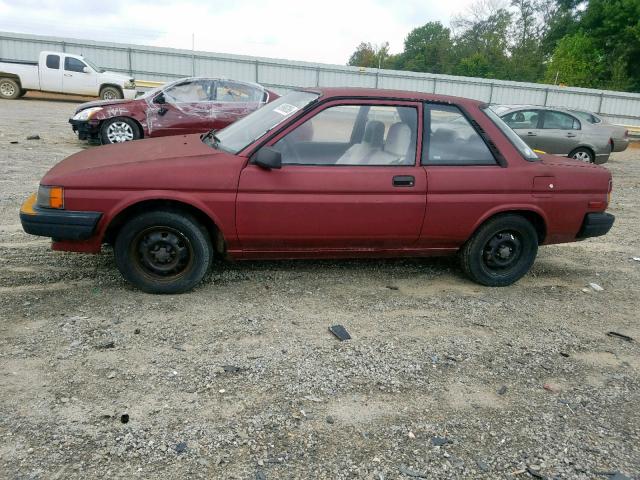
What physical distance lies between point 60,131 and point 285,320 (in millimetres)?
11400

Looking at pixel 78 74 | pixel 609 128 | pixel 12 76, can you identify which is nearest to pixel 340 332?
pixel 609 128

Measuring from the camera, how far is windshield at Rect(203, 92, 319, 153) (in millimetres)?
4406

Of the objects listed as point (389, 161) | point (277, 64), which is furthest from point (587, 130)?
point (277, 64)

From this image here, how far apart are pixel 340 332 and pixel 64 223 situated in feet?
7.12

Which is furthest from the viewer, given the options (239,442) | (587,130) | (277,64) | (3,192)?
(277,64)

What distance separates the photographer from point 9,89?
19.8 m

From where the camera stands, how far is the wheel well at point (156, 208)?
162 inches

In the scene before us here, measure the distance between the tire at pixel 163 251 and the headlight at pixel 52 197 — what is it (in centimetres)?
48

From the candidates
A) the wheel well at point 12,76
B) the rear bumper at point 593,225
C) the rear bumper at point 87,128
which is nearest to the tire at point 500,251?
the rear bumper at point 593,225

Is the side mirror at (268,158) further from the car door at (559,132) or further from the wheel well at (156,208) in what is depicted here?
the car door at (559,132)

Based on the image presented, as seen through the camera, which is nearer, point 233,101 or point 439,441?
point 439,441

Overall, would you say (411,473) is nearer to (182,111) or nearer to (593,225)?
(593,225)

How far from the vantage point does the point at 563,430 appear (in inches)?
118

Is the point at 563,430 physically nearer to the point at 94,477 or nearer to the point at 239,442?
the point at 239,442
